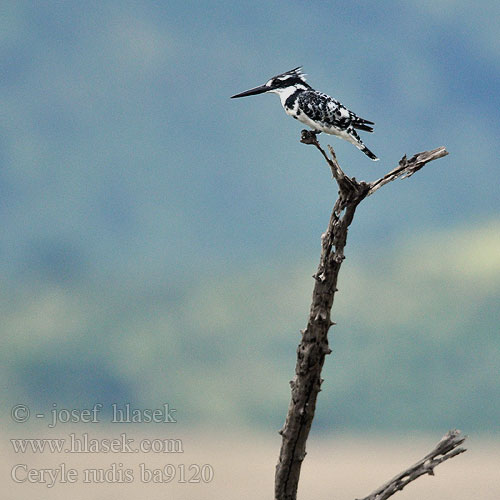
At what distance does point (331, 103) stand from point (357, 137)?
36 cm

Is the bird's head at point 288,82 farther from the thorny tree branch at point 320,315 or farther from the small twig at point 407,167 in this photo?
the small twig at point 407,167

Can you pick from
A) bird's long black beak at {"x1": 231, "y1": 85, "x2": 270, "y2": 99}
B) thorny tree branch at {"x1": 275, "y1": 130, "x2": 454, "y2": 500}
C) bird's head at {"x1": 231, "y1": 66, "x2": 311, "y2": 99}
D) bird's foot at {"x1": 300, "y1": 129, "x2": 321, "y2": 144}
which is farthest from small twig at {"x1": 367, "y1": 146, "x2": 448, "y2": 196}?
bird's long black beak at {"x1": 231, "y1": 85, "x2": 270, "y2": 99}

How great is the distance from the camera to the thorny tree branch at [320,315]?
4.33 metres

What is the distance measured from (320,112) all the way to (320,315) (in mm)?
1751

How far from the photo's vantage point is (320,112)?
5082 mm

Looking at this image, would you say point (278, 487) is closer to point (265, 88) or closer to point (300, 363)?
point (300, 363)

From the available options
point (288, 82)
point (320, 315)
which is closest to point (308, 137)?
point (288, 82)

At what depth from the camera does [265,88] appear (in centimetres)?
571

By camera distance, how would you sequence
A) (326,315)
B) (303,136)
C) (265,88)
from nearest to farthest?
(326,315) → (303,136) → (265,88)

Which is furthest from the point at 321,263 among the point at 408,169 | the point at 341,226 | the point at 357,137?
the point at 357,137

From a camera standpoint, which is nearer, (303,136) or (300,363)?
(300,363)

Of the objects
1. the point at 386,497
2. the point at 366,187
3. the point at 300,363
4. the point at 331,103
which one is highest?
the point at 331,103

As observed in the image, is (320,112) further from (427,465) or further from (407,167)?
(427,465)

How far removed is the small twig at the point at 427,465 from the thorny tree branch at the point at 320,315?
63 centimetres
